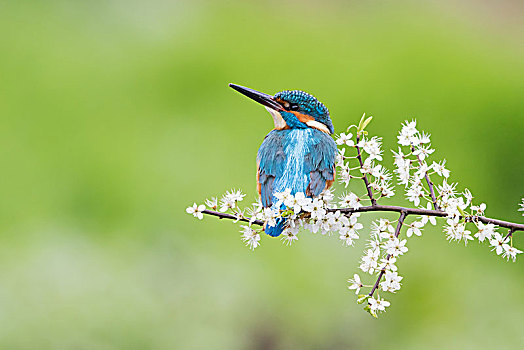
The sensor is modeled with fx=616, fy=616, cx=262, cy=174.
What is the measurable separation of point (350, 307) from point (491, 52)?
4.82 ft

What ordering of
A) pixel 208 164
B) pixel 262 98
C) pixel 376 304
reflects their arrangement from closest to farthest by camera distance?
pixel 376 304
pixel 262 98
pixel 208 164

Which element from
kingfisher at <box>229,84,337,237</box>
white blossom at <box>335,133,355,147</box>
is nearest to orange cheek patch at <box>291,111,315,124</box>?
kingfisher at <box>229,84,337,237</box>

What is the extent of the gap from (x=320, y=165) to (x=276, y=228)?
4.9 inches

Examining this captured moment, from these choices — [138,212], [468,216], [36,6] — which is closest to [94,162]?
[138,212]

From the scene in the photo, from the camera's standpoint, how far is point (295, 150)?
76cm

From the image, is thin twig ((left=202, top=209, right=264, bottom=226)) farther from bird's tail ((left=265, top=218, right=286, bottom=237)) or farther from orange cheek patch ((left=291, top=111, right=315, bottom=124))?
orange cheek patch ((left=291, top=111, right=315, bottom=124))

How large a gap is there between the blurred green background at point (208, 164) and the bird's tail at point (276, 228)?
3.31 ft

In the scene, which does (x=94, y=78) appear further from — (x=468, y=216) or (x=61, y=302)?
(x=468, y=216)

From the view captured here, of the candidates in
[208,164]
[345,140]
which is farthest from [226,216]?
[208,164]

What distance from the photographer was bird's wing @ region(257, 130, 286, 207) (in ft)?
2.44

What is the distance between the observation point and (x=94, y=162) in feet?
6.72

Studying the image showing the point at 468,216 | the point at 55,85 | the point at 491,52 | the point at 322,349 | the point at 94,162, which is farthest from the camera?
the point at 491,52

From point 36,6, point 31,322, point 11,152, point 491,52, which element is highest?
point 491,52

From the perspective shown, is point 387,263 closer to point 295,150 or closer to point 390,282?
point 390,282
